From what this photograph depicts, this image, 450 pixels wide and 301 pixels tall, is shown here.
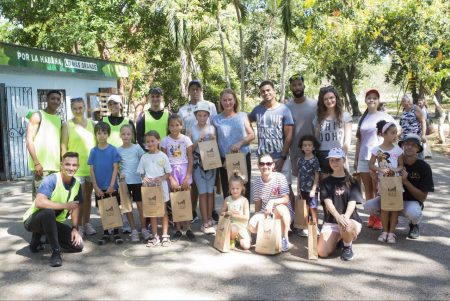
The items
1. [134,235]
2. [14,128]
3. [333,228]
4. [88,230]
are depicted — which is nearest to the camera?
[333,228]

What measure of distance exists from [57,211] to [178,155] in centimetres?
159

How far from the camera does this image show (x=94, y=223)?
6.98m

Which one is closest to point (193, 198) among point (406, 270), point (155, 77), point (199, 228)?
point (199, 228)

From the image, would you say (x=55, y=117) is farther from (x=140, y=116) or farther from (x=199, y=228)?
(x=199, y=228)

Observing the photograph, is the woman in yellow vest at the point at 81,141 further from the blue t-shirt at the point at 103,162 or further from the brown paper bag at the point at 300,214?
the brown paper bag at the point at 300,214

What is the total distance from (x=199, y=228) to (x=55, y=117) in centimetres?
240

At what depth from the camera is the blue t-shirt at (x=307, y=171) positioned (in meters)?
5.76

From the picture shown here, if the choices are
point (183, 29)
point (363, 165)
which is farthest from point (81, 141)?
point (183, 29)

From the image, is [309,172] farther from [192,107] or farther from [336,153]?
[192,107]

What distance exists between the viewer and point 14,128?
1142 centimetres

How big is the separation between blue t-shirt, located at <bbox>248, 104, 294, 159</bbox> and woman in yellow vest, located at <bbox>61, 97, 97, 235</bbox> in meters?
2.22

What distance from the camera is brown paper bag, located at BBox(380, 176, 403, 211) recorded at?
546cm

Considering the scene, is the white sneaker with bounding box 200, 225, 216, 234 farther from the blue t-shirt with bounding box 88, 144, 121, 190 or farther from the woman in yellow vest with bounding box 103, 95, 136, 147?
the woman in yellow vest with bounding box 103, 95, 136, 147

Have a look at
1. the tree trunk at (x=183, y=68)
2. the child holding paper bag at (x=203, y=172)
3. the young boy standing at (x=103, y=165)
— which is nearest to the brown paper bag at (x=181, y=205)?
the child holding paper bag at (x=203, y=172)
